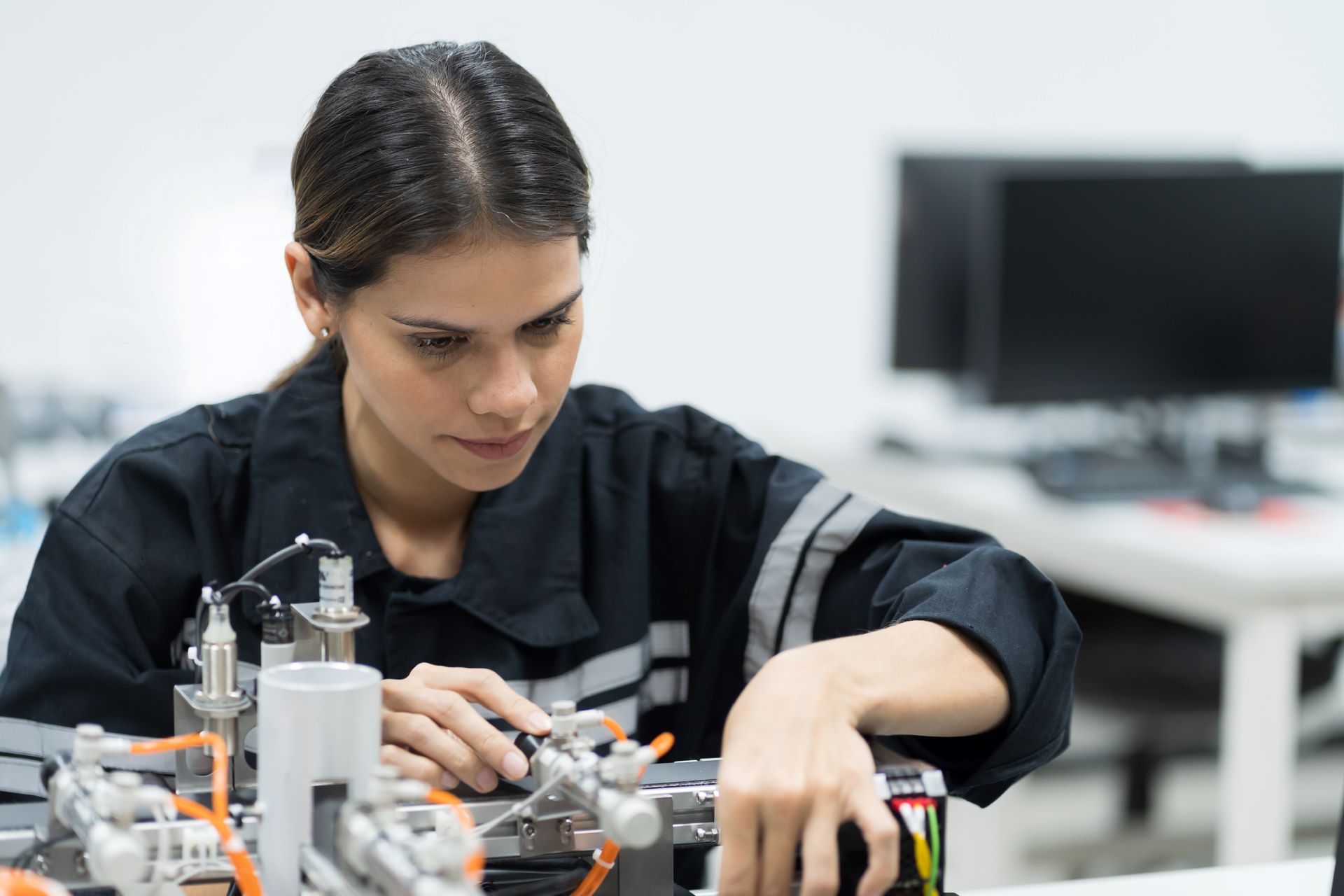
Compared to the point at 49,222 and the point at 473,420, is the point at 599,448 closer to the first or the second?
the point at 473,420

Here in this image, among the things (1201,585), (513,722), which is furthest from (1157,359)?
(513,722)

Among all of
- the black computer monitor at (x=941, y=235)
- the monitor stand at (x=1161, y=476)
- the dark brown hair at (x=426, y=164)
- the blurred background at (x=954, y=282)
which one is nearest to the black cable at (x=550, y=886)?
the dark brown hair at (x=426, y=164)

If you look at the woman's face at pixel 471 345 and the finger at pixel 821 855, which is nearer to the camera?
the finger at pixel 821 855

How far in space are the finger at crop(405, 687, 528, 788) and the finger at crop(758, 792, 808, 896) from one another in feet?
0.52

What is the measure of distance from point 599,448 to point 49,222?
232cm

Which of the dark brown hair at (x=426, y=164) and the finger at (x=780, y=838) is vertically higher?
the dark brown hair at (x=426, y=164)

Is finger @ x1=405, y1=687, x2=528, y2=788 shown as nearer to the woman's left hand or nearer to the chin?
the woman's left hand

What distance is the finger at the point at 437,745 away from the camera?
95 cm

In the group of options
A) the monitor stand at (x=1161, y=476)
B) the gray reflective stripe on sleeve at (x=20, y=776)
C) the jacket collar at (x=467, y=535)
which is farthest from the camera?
the monitor stand at (x=1161, y=476)

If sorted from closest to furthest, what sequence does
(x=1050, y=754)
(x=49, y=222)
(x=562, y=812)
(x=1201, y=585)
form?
1. (x=562, y=812)
2. (x=1050, y=754)
3. (x=1201, y=585)
4. (x=49, y=222)

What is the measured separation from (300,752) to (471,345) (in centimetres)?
44

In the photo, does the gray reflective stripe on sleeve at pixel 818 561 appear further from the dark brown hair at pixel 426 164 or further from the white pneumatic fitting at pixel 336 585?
the white pneumatic fitting at pixel 336 585

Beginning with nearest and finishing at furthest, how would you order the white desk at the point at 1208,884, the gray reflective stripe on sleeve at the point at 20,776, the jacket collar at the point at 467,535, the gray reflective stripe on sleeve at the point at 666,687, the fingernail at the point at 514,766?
the fingernail at the point at 514,766 → the gray reflective stripe on sleeve at the point at 20,776 → the white desk at the point at 1208,884 → the jacket collar at the point at 467,535 → the gray reflective stripe on sleeve at the point at 666,687

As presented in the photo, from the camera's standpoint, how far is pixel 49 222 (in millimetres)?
3268
